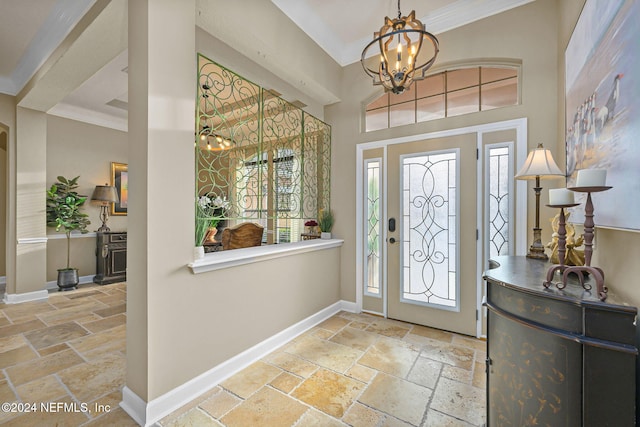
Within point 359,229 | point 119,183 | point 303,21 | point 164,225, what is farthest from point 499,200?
point 119,183

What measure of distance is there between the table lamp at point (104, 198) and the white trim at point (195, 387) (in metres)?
4.37

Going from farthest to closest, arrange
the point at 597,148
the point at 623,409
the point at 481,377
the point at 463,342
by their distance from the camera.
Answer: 1. the point at 463,342
2. the point at 481,377
3. the point at 597,148
4. the point at 623,409

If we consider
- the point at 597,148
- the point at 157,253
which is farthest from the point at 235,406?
the point at 597,148

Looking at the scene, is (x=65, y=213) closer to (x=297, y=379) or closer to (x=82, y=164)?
(x=82, y=164)

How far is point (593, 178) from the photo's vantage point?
1011 mm

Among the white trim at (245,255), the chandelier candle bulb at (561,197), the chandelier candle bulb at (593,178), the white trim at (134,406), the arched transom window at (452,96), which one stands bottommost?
the white trim at (134,406)

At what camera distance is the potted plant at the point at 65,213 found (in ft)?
15.0

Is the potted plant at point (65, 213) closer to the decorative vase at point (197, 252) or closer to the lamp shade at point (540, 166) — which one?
the decorative vase at point (197, 252)

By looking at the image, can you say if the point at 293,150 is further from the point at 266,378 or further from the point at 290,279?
the point at 266,378

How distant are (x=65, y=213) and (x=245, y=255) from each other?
166 inches

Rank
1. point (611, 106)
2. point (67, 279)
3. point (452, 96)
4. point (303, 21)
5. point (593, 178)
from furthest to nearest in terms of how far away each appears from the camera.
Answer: point (67, 279), point (452, 96), point (303, 21), point (611, 106), point (593, 178)

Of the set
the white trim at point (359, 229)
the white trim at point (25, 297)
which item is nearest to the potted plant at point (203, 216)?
the white trim at point (359, 229)

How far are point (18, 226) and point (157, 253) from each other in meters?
4.00

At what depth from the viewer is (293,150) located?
3496 mm
